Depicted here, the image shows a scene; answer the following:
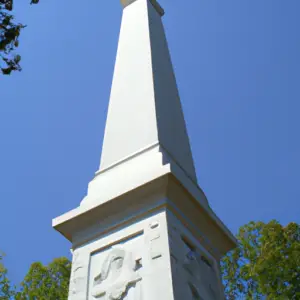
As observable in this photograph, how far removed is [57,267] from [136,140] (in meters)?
15.9

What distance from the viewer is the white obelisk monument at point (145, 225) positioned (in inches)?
150

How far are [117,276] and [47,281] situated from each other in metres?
16.3

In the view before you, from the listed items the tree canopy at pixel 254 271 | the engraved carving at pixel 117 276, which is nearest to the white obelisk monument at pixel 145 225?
the engraved carving at pixel 117 276

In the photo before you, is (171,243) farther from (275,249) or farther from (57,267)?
(57,267)

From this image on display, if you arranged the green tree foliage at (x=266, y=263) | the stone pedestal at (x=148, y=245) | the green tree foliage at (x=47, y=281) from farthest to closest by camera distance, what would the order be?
1. the green tree foliage at (x=47, y=281)
2. the green tree foliage at (x=266, y=263)
3. the stone pedestal at (x=148, y=245)

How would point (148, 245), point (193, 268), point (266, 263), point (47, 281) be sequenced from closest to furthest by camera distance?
point (148, 245)
point (193, 268)
point (266, 263)
point (47, 281)

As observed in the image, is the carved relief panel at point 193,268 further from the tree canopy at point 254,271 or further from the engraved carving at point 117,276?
the tree canopy at point 254,271

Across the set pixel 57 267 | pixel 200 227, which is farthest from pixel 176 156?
pixel 57 267

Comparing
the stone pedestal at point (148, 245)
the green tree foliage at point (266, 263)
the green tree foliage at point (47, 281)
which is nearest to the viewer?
the stone pedestal at point (148, 245)

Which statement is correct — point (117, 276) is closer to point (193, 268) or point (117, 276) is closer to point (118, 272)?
point (118, 272)

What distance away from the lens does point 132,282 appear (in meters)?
3.79

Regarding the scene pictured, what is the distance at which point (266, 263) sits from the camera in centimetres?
1653

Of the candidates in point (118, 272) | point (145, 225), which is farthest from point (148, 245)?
point (118, 272)

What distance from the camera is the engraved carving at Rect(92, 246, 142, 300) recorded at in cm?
380
